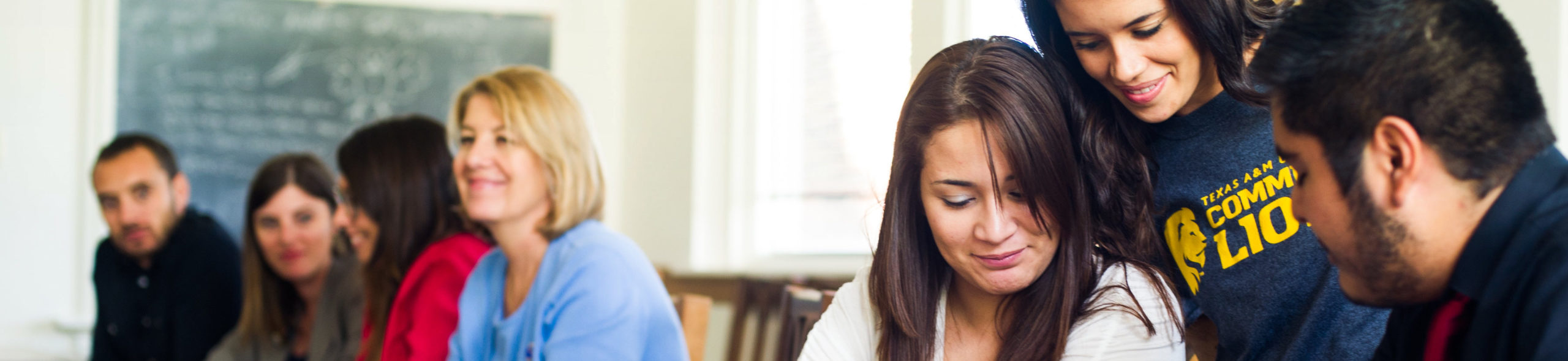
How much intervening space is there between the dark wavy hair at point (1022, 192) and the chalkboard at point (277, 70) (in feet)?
11.7

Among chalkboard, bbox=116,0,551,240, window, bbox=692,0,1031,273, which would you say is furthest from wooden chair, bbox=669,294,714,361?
chalkboard, bbox=116,0,551,240

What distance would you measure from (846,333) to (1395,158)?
0.76 metres

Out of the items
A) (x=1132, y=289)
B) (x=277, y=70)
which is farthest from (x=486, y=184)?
(x=277, y=70)

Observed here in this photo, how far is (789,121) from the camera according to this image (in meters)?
4.22

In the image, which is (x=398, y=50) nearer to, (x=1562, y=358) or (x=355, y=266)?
(x=355, y=266)

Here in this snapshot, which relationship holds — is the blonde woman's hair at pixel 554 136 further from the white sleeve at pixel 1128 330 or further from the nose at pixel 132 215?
the nose at pixel 132 215

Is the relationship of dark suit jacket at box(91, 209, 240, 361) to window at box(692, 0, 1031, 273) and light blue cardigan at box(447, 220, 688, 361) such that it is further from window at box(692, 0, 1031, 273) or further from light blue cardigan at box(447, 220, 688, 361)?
light blue cardigan at box(447, 220, 688, 361)

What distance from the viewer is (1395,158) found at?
32.8 inches

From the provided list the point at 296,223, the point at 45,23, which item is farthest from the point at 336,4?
the point at 296,223

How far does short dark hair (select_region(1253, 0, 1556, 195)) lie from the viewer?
0.82 metres

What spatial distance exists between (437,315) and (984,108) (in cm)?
134

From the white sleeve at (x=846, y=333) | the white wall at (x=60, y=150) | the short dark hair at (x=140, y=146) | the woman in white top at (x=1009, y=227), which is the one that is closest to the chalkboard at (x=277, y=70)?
the white wall at (x=60, y=150)

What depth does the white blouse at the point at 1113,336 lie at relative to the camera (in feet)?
4.12

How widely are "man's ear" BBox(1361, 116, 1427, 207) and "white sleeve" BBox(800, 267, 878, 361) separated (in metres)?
0.72
